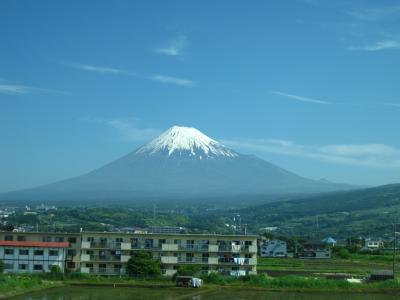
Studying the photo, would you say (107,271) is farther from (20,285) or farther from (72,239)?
(20,285)

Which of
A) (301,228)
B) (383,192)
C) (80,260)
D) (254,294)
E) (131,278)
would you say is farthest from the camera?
(383,192)

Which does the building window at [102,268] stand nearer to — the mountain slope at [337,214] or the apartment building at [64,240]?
the apartment building at [64,240]

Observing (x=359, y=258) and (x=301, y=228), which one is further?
(x=301, y=228)

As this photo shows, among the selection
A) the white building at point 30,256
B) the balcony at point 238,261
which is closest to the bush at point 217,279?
the balcony at point 238,261

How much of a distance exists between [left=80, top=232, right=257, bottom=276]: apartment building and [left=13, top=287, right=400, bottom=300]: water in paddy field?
5848 millimetres

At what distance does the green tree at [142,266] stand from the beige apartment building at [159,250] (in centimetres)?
141

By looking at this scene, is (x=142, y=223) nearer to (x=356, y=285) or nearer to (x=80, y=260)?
(x=80, y=260)

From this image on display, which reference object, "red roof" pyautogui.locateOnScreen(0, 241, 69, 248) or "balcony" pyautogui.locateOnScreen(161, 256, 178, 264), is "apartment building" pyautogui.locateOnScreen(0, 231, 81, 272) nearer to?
"red roof" pyautogui.locateOnScreen(0, 241, 69, 248)

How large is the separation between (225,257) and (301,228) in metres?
73.5

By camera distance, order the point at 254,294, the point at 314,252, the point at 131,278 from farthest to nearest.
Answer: the point at 314,252, the point at 131,278, the point at 254,294

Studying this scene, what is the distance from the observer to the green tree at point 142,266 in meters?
29.9

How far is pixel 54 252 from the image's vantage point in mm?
31141

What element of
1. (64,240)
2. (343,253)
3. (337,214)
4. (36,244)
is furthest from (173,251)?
(337,214)

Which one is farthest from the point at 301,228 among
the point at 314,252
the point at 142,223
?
the point at 314,252
